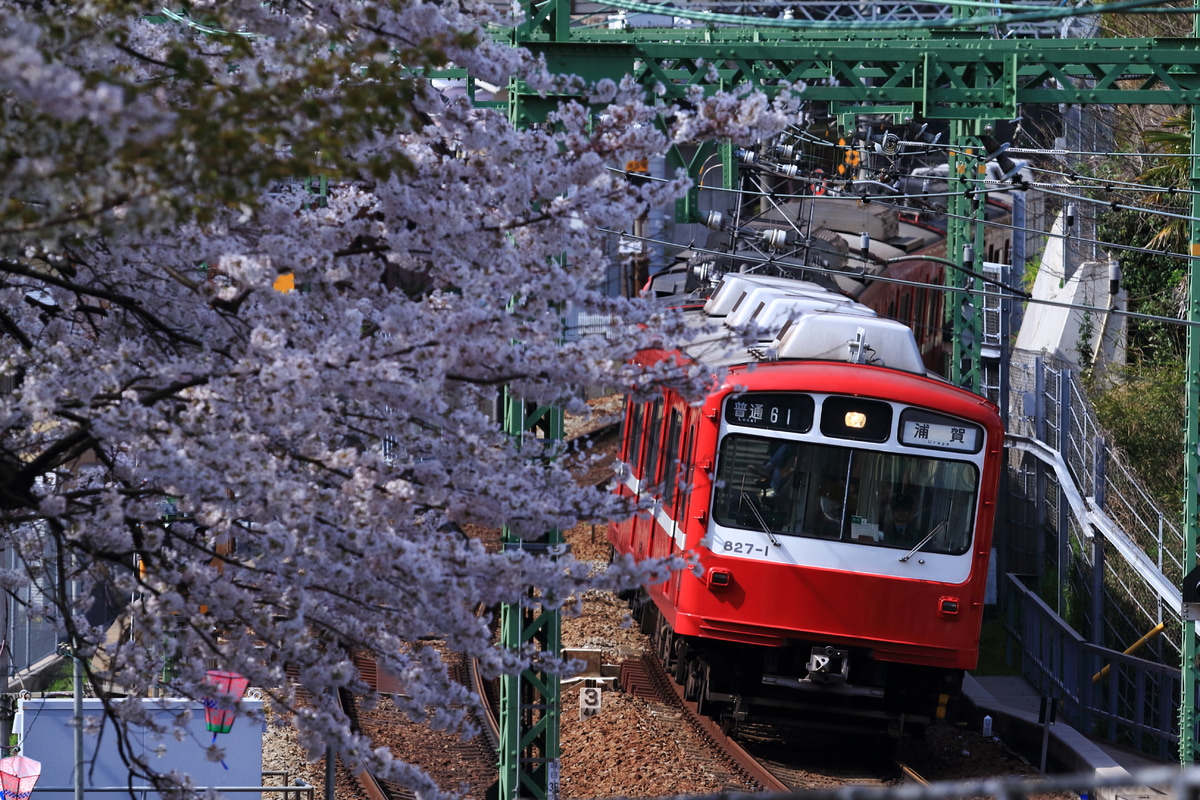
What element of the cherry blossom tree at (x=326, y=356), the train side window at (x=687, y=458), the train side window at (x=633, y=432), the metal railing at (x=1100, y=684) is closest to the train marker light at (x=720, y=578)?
the train side window at (x=687, y=458)

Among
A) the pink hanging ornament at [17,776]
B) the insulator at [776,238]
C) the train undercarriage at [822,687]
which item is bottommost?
the train undercarriage at [822,687]

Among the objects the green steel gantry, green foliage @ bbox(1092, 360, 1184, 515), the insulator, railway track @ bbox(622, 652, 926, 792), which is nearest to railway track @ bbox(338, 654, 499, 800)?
railway track @ bbox(622, 652, 926, 792)

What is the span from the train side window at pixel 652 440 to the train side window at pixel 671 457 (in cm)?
48

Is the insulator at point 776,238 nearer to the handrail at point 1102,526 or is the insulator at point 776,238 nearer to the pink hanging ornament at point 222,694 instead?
the handrail at point 1102,526

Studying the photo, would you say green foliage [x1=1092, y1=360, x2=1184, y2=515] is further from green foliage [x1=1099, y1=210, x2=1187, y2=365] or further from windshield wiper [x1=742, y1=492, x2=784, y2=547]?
windshield wiper [x1=742, y1=492, x2=784, y2=547]

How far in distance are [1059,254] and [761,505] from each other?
52.4 ft

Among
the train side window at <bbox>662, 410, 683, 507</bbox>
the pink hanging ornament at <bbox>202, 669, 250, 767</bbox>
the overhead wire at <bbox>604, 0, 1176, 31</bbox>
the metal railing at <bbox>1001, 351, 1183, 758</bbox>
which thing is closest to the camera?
the pink hanging ornament at <bbox>202, 669, 250, 767</bbox>

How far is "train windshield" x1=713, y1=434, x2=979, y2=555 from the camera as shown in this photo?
11133 mm

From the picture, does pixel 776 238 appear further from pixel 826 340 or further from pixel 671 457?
pixel 826 340

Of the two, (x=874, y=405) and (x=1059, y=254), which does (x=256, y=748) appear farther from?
(x=1059, y=254)

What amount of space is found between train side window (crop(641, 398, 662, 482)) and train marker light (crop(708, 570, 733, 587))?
2169 mm

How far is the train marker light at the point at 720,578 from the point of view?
11.1m

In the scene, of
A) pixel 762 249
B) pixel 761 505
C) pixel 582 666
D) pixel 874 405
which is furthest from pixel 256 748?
pixel 762 249

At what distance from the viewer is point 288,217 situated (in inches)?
223
